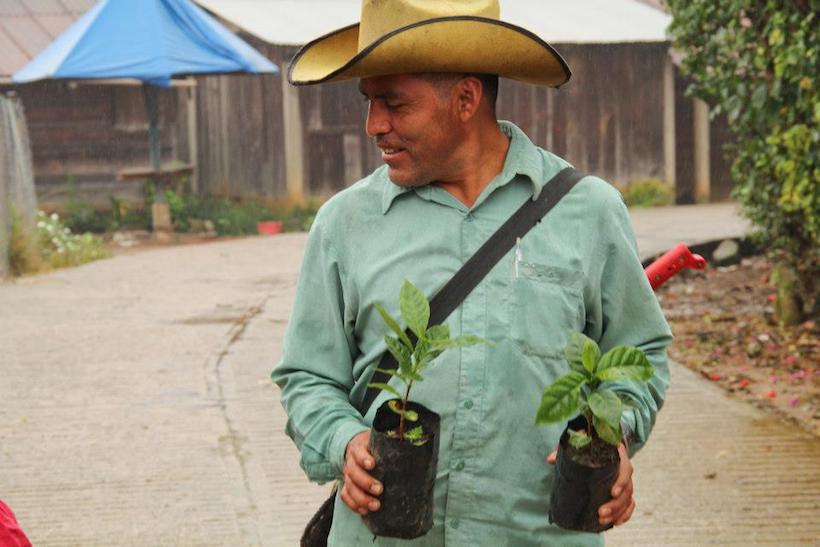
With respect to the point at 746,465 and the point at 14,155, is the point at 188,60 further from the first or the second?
the point at 746,465

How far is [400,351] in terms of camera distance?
2.76 metres

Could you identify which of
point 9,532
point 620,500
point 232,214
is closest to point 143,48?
point 232,214

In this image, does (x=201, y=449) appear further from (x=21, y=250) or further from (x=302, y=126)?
(x=302, y=126)

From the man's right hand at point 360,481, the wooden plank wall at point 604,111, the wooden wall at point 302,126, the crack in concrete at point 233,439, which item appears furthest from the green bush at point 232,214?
the man's right hand at point 360,481

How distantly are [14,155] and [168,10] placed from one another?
4.80 metres

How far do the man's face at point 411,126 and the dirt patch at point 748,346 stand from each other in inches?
182

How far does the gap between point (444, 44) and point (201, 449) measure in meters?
4.34

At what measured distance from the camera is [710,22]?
9617 mm

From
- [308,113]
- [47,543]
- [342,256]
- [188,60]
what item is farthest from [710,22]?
[308,113]

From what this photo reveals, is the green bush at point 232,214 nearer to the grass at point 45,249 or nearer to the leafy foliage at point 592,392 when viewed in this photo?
the grass at point 45,249

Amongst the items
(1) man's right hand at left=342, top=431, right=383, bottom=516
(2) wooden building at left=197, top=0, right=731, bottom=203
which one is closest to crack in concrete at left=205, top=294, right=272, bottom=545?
(1) man's right hand at left=342, top=431, right=383, bottom=516

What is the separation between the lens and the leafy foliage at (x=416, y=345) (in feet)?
8.98

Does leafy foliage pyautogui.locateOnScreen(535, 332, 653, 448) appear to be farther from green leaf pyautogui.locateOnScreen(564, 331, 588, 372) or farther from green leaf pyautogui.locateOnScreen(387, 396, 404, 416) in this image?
green leaf pyautogui.locateOnScreen(387, 396, 404, 416)

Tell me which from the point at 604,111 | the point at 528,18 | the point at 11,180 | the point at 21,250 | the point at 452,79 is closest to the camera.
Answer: the point at 452,79
